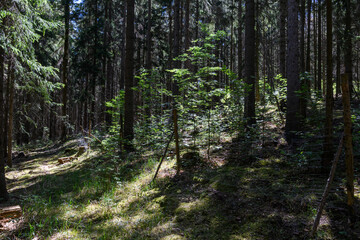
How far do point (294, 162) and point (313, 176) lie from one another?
25.1 inches

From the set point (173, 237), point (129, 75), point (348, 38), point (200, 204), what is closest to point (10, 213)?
point (173, 237)

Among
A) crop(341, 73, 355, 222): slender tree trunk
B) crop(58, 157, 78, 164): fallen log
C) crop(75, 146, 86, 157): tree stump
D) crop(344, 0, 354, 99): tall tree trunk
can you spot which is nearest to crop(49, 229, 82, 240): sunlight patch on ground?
crop(341, 73, 355, 222): slender tree trunk

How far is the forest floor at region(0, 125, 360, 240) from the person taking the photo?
11.6 ft

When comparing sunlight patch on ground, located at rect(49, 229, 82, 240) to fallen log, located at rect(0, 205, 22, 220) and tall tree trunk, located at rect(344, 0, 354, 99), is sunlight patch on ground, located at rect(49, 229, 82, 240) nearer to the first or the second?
fallen log, located at rect(0, 205, 22, 220)

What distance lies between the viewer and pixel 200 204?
14.8 feet

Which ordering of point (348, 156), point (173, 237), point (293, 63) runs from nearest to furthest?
point (348, 156) < point (173, 237) < point (293, 63)

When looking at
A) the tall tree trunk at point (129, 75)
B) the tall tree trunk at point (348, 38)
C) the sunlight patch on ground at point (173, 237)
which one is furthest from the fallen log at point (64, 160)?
the tall tree trunk at point (348, 38)

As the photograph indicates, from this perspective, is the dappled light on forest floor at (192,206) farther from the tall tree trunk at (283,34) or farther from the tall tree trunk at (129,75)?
the tall tree trunk at (283,34)

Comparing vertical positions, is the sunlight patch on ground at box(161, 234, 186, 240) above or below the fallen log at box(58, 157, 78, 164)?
above

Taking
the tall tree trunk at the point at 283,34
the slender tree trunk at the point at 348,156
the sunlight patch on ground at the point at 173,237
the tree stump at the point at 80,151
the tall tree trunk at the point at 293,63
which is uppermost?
the tall tree trunk at the point at 283,34

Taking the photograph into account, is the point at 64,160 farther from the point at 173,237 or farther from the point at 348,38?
the point at 348,38

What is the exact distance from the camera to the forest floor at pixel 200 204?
11.6 ft

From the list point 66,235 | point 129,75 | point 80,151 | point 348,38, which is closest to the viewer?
point 66,235

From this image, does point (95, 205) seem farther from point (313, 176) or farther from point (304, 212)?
point (313, 176)
